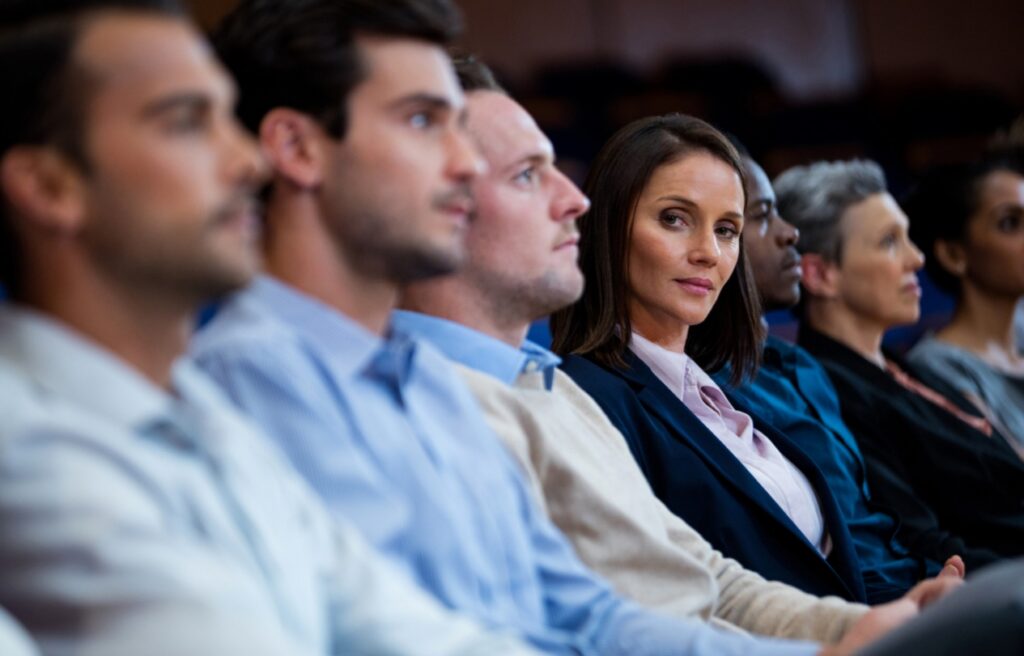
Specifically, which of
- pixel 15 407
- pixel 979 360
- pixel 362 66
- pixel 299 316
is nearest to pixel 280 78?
pixel 362 66

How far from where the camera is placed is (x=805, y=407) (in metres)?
2.56

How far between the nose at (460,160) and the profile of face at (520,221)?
10.4 inches

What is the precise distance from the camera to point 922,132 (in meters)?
6.29

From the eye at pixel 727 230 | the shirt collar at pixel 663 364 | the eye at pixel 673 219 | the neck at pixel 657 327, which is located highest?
the eye at pixel 673 219

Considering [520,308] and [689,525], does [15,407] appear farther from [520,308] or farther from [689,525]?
[689,525]

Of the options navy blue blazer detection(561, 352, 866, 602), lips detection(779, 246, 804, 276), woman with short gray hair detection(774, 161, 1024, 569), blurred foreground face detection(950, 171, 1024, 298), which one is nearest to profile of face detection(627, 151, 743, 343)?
navy blue blazer detection(561, 352, 866, 602)

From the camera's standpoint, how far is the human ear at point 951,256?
347 cm

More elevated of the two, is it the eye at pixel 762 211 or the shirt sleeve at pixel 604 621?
the eye at pixel 762 211

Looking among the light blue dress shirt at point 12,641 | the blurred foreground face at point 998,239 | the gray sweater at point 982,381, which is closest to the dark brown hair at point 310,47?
the light blue dress shirt at point 12,641

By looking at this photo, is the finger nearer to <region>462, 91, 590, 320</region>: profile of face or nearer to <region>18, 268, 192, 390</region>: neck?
<region>462, 91, 590, 320</region>: profile of face

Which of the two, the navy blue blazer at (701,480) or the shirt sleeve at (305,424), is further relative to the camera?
the navy blue blazer at (701,480)

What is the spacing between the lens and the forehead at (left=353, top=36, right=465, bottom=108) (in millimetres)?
1346

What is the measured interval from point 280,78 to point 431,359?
300 mm

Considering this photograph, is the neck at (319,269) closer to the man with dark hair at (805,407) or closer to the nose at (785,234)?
the man with dark hair at (805,407)
